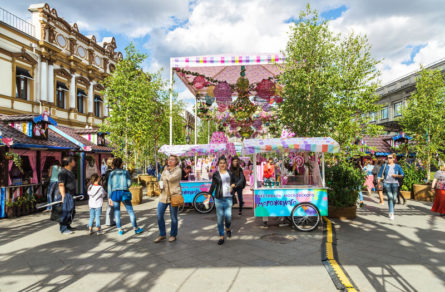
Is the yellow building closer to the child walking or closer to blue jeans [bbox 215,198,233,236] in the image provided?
the child walking

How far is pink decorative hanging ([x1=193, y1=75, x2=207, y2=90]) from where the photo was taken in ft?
54.5

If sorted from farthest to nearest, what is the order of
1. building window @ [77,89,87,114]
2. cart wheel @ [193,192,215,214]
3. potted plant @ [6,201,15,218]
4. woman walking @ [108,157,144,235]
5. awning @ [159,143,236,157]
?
building window @ [77,89,87,114], awning @ [159,143,236,157], cart wheel @ [193,192,215,214], potted plant @ [6,201,15,218], woman walking @ [108,157,144,235]

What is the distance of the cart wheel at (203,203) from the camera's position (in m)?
9.45

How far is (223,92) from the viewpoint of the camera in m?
18.2

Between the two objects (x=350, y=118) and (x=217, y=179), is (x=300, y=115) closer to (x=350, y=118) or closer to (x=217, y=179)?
(x=350, y=118)

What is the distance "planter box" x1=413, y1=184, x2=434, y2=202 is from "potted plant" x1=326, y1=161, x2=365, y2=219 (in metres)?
5.88

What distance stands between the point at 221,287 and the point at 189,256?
1410 mm

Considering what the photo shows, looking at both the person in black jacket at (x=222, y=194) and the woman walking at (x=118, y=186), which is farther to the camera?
the woman walking at (x=118, y=186)

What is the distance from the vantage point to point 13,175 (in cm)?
997

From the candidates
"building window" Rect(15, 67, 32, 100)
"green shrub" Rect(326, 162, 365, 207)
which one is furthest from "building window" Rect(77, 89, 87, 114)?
"green shrub" Rect(326, 162, 365, 207)

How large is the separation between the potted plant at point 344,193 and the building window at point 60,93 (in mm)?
20043

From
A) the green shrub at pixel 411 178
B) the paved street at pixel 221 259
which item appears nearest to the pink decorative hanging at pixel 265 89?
the green shrub at pixel 411 178

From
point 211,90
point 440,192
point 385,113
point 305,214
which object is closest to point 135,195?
point 305,214

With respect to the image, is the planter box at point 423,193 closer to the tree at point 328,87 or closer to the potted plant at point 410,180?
the potted plant at point 410,180
